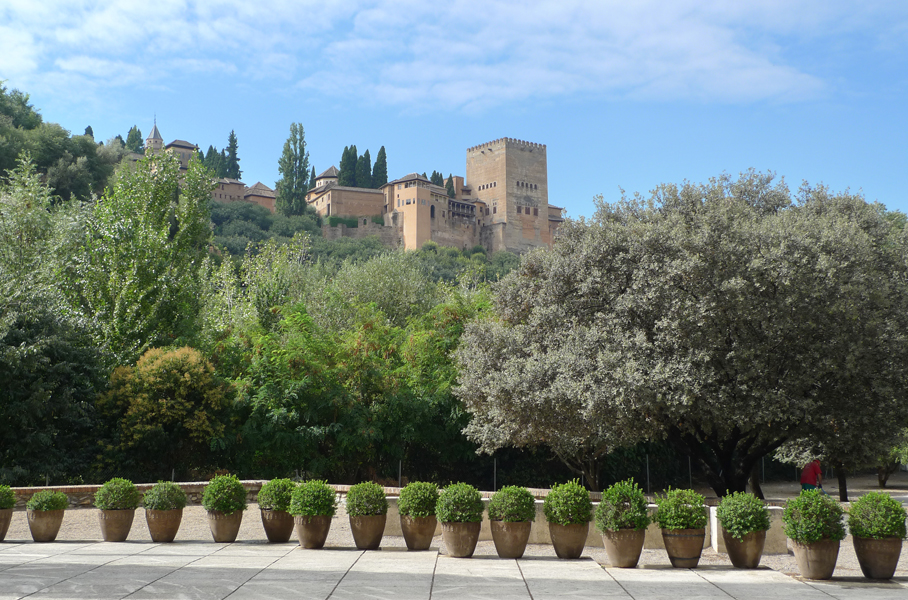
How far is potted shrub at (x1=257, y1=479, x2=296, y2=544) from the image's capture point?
927 cm

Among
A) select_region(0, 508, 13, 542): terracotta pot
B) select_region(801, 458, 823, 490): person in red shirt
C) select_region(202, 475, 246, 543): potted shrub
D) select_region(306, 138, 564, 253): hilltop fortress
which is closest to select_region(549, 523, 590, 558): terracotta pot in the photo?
select_region(202, 475, 246, 543): potted shrub

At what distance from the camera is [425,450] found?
1819 cm

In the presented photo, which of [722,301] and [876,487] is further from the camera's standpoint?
[876,487]

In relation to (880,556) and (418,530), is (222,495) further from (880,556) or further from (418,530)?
(880,556)

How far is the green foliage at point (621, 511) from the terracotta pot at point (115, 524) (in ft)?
20.6

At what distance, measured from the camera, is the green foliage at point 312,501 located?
8.89 m

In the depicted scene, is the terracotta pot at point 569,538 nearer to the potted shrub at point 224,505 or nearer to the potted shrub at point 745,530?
the potted shrub at point 745,530

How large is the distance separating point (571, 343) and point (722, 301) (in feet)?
9.28

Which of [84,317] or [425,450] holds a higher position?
[84,317]

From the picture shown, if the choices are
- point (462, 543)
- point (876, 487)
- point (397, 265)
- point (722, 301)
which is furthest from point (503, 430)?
point (397, 265)

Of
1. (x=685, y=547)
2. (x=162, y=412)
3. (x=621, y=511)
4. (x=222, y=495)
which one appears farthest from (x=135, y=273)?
(x=685, y=547)

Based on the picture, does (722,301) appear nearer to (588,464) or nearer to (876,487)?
(588,464)

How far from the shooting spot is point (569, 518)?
836 centimetres

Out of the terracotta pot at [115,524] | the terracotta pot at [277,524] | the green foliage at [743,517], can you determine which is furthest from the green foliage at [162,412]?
the green foliage at [743,517]
